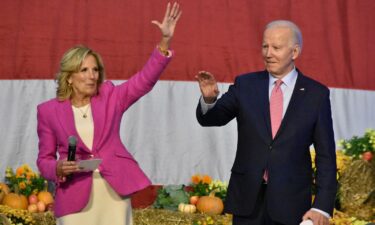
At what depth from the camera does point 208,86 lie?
454 cm

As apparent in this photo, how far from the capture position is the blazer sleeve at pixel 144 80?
5.12 metres

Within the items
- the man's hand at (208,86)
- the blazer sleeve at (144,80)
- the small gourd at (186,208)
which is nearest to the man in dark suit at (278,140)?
the man's hand at (208,86)

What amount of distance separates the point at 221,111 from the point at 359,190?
330 centimetres

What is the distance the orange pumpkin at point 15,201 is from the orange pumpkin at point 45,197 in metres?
0.17

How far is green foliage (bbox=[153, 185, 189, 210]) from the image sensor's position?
7863 millimetres

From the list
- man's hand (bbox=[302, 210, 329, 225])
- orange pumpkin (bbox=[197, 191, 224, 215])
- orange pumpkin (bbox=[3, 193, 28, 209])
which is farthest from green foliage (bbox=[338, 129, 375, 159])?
man's hand (bbox=[302, 210, 329, 225])

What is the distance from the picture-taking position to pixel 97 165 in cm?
485

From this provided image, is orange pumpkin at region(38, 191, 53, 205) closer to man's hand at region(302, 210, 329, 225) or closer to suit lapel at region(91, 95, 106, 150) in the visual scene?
suit lapel at region(91, 95, 106, 150)

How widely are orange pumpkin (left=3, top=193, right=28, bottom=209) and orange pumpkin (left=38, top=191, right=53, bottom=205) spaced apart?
0.17m

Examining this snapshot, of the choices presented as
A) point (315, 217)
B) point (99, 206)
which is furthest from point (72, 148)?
point (315, 217)

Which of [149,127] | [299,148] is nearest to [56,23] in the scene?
[149,127]

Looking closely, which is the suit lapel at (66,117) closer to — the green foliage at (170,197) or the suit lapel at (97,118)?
the suit lapel at (97,118)

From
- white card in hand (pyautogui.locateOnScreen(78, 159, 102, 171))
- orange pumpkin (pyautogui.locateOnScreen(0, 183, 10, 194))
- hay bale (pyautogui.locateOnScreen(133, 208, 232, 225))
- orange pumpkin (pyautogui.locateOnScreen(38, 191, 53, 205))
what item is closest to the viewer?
white card in hand (pyautogui.locateOnScreen(78, 159, 102, 171))

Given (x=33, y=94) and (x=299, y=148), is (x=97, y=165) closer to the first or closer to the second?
(x=299, y=148)
